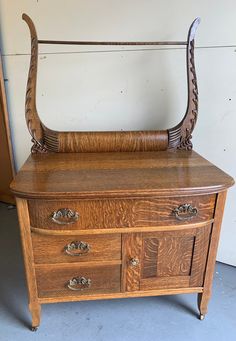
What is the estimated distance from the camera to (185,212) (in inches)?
41.1

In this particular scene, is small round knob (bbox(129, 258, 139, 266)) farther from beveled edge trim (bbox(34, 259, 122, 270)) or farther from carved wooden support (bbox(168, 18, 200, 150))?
carved wooden support (bbox(168, 18, 200, 150))

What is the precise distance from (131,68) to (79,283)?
1099 mm

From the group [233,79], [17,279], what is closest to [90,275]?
[17,279]

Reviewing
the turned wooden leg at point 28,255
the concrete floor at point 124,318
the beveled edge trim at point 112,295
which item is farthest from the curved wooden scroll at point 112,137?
the concrete floor at point 124,318

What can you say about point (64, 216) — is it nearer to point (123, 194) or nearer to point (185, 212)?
point (123, 194)

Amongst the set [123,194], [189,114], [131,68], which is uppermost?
[131,68]

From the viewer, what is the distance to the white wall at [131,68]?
4.42 ft

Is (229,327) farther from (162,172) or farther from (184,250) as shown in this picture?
(162,172)

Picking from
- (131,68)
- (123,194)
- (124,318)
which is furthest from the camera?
(131,68)

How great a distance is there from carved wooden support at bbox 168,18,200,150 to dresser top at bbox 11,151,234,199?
0.27ft

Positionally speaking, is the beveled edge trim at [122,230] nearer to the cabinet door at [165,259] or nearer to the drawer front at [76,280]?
the cabinet door at [165,259]

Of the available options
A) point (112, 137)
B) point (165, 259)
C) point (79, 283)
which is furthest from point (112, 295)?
point (112, 137)

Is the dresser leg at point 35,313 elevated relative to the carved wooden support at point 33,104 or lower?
lower

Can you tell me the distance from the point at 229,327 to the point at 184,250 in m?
0.47
